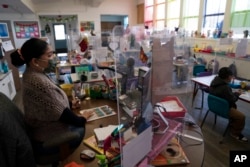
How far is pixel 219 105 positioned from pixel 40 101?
2.17 metres

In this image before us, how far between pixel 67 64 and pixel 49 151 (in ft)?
11.1

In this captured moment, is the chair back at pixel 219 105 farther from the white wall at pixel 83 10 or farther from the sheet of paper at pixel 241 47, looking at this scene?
the white wall at pixel 83 10

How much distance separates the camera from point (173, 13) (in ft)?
23.4

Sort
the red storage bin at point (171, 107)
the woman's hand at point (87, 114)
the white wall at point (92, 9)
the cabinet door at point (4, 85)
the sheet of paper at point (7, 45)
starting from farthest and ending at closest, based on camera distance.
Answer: the white wall at point (92, 9)
the sheet of paper at point (7, 45)
the cabinet door at point (4, 85)
the woman's hand at point (87, 114)
the red storage bin at point (171, 107)

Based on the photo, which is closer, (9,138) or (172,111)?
(9,138)

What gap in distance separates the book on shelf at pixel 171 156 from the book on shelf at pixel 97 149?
8.7 inches

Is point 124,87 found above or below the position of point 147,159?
above

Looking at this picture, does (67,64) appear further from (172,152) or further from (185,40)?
(172,152)

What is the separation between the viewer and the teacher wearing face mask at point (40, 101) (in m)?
1.12

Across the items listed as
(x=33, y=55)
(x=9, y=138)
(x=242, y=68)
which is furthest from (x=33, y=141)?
(x=242, y=68)

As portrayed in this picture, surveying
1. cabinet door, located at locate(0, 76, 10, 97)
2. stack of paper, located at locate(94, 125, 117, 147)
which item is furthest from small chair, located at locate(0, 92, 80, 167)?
cabinet door, located at locate(0, 76, 10, 97)

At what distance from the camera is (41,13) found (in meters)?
8.07

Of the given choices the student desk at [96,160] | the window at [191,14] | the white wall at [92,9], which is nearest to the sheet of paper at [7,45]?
the student desk at [96,160]

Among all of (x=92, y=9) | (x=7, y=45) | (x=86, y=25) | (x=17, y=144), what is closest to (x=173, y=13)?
(x=92, y=9)
